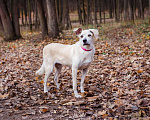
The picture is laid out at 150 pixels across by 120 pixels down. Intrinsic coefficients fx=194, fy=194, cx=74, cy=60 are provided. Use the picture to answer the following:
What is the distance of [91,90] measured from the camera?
568cm

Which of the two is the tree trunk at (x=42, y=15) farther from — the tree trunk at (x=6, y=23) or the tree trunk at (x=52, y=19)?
the tree trunk at (x=6, y=23)

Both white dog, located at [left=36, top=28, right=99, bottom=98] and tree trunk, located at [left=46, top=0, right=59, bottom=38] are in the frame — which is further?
tree trunk, located at [left=46, top=0, right=59, bottom=38]

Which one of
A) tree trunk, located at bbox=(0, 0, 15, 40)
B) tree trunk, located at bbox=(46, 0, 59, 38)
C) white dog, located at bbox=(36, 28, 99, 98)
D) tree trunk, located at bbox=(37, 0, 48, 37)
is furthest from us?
tree trunk, located at bbox=(0, 0, 15, 40)

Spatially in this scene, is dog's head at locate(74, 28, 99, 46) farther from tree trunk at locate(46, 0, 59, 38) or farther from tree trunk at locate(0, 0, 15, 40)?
tree trunk at locate(0, 0, 15, 40)

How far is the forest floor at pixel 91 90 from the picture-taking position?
160 inches

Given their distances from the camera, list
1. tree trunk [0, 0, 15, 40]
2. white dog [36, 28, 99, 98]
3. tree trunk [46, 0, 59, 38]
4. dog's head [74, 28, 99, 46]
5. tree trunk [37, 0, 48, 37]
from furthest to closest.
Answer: tree trunk [0, 0, 15, 40] < tree trunk [37, 0, 48, 37] < tree trunk [46, 0, 59, 38] < white dog [36, 28, 99, 98] < dog's head [74, 28, 99, 46]

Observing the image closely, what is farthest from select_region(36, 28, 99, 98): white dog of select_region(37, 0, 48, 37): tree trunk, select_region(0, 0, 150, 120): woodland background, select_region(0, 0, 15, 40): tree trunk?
select_region(0, 0, 15, 40): tree trunk

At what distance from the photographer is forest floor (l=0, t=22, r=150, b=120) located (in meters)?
4.07

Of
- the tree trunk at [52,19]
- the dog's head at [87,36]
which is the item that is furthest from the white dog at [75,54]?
the tree trunk at [52,19]

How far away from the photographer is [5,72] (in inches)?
312

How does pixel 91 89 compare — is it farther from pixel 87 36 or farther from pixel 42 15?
pixel 42 15

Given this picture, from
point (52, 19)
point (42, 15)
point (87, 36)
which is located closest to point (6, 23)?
point (42, 15)

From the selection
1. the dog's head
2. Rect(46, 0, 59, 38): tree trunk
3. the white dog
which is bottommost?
the white dog

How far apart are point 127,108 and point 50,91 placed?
106 inches
